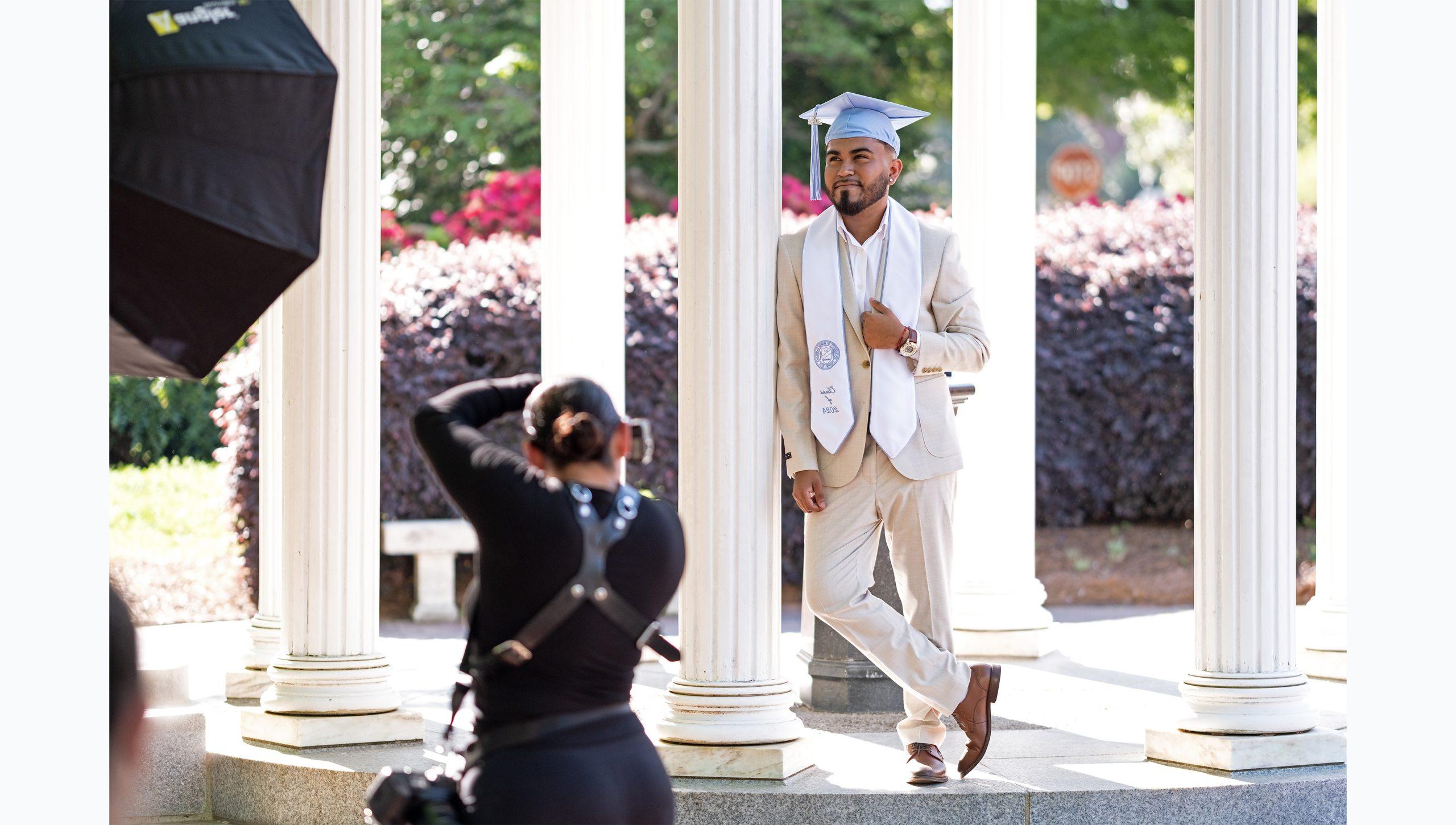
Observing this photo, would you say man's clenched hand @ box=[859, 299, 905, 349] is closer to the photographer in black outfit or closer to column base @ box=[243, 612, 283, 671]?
the photographer in black outfit

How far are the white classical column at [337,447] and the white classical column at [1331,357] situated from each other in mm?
5288

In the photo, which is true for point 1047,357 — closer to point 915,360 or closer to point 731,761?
point 915,360

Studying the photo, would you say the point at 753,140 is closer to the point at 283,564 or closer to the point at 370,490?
the point at 370,490

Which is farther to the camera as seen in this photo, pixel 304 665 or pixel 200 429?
pixel 200 429

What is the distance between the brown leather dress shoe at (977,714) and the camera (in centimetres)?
646

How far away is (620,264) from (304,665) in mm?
2944

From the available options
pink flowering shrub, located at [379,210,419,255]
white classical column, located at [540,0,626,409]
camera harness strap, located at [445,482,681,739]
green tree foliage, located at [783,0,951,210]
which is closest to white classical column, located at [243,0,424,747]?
white classical column, located at [540,0,626,409]

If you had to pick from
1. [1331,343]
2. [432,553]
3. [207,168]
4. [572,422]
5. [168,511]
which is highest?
[207,168]

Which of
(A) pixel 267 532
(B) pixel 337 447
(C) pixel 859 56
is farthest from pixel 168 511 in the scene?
(C) pixel 859 56

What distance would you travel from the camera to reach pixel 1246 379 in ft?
22.7

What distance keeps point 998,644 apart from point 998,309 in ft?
6.72
